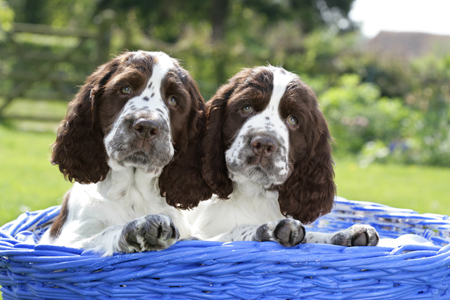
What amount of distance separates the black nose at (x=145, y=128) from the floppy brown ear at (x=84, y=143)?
0.42 m

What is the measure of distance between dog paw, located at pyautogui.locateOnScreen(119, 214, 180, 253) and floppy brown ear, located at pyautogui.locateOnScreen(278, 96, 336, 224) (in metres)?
1.01

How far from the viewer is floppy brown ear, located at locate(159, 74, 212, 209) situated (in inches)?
114

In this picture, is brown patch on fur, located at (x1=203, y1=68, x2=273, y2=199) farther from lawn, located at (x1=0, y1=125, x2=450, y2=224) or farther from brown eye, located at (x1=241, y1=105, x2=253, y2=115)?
lawn, located at (x1=0, y1=125, x2=450, y2=224)

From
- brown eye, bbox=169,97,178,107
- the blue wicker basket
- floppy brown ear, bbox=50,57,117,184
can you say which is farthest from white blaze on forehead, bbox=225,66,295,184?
floppy brown ear, bbox=50,57,117,184

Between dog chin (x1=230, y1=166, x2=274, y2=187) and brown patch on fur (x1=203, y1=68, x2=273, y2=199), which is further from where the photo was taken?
brown patch on fur (x1=203, y1=68, x2=273, y2=199)

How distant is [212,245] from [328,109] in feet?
29.4

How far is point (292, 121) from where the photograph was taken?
296 centimetres

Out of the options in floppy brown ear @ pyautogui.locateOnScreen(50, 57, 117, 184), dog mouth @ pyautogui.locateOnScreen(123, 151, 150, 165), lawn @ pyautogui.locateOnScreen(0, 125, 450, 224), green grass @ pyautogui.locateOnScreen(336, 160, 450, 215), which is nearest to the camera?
dog mouth @ pyautogui.locateOnScreen(123, 151, 150, 165)

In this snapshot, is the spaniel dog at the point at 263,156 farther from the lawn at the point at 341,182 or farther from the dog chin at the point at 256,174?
the lawn at the point at 341,182

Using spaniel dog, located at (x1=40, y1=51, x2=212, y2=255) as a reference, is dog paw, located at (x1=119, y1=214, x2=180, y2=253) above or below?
below

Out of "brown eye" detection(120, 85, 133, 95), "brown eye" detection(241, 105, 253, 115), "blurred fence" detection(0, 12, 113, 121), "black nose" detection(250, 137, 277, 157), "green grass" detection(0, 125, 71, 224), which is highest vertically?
"blurred fence" detection(0, 12, 113, 121)

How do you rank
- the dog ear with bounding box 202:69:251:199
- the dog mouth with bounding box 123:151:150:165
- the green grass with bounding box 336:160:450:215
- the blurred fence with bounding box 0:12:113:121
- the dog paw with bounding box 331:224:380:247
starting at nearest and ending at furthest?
1. the dog paw with bounding box 331:224:380:247
2. the dog mouth with bounding box 123:151:150:165
3. the dog ear with bounding box 202:69:251:199
4. the green grass with bounding box 336:160:450:215
5. the blurred fence with bounding box 0:12:113:121

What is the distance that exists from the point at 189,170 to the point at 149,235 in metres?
0.85

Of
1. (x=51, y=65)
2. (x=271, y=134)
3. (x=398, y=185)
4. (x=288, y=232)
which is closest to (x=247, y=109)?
(x=271, y=134)
